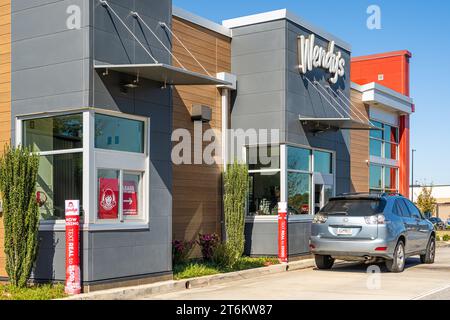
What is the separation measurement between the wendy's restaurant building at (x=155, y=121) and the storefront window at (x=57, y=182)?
0.08 ft

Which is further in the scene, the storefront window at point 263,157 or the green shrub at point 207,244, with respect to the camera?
the storefront window at point 263,157

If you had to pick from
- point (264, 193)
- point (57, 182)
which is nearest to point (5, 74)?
point (57, 182)

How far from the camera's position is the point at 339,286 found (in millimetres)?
11703

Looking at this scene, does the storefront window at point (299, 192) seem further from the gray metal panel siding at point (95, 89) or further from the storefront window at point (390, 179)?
the storefront window at point (390, 179)

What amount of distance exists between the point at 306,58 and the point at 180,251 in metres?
6.48

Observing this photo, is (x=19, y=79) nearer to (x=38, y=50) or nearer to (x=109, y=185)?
(x=38, y=50)

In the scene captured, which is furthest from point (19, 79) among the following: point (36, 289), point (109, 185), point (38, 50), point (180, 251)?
point (180, 251)

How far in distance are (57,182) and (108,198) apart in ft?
3.12

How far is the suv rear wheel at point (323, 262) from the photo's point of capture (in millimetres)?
14641

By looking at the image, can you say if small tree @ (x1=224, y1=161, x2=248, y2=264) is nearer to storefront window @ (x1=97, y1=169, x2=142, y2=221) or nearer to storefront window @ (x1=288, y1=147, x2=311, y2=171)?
storefront window @ (x1=288, y1=147, x2=311, y2=171)

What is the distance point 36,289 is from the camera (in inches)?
398

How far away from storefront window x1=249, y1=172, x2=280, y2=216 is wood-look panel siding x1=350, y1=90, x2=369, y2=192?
6.12 meters

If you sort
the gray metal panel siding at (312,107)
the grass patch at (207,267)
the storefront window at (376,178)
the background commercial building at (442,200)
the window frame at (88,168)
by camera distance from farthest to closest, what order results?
the background commercial building at (442,200), the storefront window at (376,178), the gray metal panel siding at (312,107), the grass patch at (207,267), the window frame at (88,168)

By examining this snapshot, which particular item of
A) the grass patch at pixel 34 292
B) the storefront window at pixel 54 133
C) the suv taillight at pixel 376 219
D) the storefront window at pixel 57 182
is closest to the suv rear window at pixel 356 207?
the suv taillight at pixel 376 219
